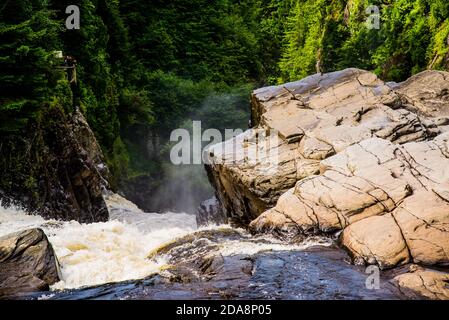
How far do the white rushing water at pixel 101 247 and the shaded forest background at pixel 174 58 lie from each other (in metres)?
3.02

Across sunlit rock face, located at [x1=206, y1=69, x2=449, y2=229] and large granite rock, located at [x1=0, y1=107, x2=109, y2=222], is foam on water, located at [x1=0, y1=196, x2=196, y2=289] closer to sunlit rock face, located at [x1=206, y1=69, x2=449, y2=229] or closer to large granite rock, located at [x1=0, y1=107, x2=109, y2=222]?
large granite rock, located at [x1=0, y1=107, x2=109, y2=222]

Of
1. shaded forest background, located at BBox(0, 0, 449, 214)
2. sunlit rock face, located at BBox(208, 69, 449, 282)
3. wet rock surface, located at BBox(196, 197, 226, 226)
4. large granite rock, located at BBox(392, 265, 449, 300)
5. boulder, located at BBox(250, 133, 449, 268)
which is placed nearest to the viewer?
large granite rock, located at BBox(392, 265, 449, 300)

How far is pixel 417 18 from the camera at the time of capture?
2469 centimetres

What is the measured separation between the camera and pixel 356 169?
13078 millimetres

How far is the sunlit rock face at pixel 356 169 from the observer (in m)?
10.6

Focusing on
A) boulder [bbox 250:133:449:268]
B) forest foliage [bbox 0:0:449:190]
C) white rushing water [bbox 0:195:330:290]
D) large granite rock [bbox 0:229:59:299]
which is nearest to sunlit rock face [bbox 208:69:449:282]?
boulder [bbox 250:133:449:268]

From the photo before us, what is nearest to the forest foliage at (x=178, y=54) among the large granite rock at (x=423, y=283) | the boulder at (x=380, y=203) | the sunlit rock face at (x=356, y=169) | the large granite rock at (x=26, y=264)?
the large granite rock at (x=26, y=264)

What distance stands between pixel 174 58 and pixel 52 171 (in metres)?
23.6

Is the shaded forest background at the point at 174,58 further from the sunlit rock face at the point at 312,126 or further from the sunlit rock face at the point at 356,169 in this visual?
the sunlit rock face at the point at 356,169

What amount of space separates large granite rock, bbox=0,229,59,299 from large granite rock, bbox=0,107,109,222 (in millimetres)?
5409

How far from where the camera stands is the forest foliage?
14.7 meters

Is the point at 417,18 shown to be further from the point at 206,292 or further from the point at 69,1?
the point at 206,292
